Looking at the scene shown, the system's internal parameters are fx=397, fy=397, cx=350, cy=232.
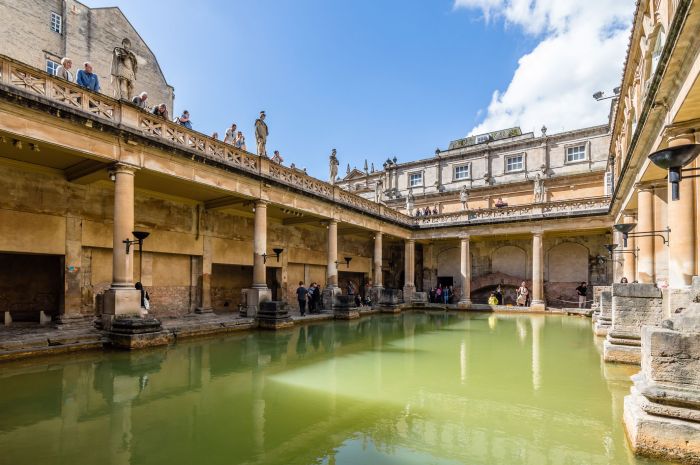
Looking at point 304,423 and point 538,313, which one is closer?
point 304,423

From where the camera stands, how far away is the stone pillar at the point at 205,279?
1655 cm

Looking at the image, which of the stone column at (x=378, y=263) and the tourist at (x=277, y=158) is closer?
the tourist at (x=277, y=158)

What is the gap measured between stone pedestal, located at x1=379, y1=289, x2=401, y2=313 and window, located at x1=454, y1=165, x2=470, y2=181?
49.4 feet

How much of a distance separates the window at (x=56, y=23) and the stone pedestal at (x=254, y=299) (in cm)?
1795

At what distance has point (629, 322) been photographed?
27.4 feet

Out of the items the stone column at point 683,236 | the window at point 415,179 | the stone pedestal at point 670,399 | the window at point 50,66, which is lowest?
the stone pedestal at point 670,399

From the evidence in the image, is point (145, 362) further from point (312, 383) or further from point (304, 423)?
point (304, 423)

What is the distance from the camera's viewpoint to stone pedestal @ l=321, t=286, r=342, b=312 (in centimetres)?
1827

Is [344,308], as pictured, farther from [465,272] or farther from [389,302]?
[465,272]

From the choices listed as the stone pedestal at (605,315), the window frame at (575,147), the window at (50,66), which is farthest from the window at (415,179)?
the window at (50,66)

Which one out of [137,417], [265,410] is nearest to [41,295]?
[137,417]

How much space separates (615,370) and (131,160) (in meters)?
12.5

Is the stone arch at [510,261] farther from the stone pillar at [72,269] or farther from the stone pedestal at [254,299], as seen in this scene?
the stone pillar at [72,269]

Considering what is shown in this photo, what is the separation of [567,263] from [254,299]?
2127 centimetres
